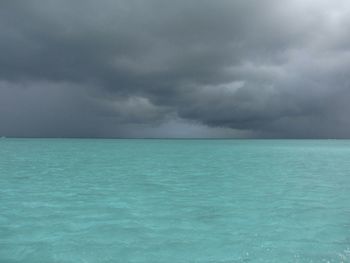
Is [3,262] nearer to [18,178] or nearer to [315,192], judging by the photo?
[315,192]

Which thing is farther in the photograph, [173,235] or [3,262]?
[173,235]

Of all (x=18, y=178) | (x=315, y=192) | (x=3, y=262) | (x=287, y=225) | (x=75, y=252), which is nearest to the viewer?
(x=3, y=262)

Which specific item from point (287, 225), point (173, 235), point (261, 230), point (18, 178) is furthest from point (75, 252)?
point (18, 178)

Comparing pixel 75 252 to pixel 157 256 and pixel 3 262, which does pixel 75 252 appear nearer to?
pixel 3 262

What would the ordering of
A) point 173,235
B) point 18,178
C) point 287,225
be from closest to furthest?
point 173,235 < point 287,225 < point 18,178

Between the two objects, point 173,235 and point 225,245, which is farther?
point 173,235

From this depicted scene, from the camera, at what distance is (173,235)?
16.1 m

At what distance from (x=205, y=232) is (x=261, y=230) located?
3149 millimetres

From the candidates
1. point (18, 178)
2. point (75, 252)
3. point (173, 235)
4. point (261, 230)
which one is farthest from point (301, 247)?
point (18, 178)

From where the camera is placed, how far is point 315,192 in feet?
97.8

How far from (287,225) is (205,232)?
5057 mm

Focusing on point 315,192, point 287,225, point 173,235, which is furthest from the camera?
point 315,192

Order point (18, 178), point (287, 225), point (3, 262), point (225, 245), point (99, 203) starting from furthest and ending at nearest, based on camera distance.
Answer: point (18, 178), point (99, 203), point (287, 225), point (225, 245), point (3, 262)

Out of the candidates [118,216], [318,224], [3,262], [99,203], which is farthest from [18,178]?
[318,224]
